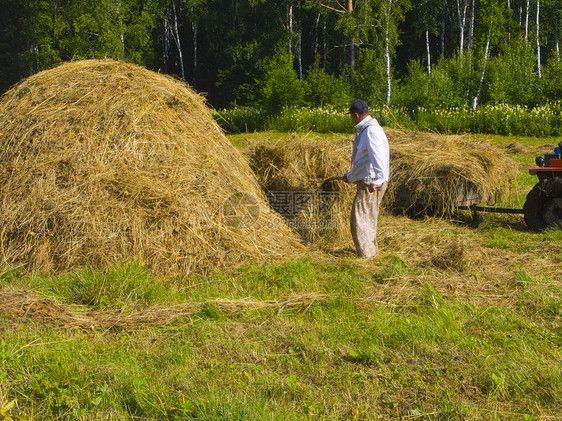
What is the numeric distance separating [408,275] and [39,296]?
11.8ft

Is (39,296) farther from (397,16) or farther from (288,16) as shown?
(288,16)

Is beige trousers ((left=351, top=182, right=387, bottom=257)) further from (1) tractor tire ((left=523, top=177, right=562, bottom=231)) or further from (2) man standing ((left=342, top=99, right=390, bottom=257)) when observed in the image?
(1) tractor tire ((left=523, top=177, right=562, bottom=231))

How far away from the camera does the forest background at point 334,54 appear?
2378 cm

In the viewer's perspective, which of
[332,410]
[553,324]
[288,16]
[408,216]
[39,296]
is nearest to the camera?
[332,410]

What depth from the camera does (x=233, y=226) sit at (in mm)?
6523

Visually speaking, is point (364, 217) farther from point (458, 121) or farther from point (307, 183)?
point (458, 121)

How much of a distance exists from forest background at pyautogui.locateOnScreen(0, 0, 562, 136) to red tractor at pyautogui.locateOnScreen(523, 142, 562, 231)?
6.21 m

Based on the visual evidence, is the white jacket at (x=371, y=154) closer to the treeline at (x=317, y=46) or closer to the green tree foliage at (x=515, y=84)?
the treeline at (x=317, y=46)

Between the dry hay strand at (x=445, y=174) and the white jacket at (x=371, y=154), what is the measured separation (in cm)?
182

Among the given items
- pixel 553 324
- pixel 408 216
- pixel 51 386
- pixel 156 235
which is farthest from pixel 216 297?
pixel 408 216

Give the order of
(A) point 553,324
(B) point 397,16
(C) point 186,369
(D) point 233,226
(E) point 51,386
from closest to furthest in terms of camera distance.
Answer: (E) point 51,386 → (C) point 186,369 → (A) point 553,324 → (D) point 233,226 → (B) point 397,16

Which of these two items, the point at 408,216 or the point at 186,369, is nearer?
the point at 186,369

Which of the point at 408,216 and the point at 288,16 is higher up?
the point at 288,16

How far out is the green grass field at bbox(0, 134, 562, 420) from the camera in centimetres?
338
